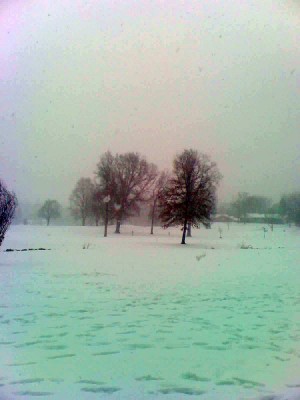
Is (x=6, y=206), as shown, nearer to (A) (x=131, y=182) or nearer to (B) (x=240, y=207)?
(A) (x=131, y=182)

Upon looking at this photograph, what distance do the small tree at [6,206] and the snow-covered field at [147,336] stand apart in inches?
101

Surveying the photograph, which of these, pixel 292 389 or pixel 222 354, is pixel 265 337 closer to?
pixel 222 354

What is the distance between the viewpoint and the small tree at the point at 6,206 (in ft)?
41.7

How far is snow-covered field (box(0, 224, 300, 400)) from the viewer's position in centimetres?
368

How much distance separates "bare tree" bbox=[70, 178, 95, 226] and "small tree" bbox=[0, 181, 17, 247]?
15.6 ft

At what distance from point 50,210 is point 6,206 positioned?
11.1m

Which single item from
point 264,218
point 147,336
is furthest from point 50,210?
point 264,218

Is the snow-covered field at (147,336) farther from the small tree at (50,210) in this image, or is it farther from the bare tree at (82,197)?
the small tree at (50,210)

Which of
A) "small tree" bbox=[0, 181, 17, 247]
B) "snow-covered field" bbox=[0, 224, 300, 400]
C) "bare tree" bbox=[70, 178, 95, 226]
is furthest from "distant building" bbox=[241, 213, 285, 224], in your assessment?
"small tree" bbox=[0, 181, 17, 247]

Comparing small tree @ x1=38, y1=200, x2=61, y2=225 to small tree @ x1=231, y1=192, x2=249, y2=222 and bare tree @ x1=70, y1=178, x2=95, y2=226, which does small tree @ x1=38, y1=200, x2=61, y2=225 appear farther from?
small tree @ x1=231, y1=192, x2=249, y2=222

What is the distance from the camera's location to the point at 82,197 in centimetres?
1962

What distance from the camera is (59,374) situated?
3.88 meters

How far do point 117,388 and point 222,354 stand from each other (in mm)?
1471

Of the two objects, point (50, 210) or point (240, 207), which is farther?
point (240, 207)
